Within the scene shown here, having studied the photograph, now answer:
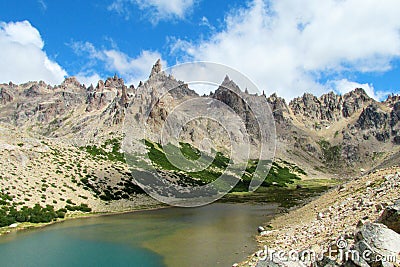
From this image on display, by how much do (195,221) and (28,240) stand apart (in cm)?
2717

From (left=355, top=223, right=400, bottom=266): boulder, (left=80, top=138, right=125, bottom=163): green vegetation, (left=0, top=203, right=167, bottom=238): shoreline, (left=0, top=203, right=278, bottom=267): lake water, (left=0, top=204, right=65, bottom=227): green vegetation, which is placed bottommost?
(left=0, top=203, right=278, bottom=267): lake water

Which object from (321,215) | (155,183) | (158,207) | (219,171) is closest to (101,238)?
(321,215)

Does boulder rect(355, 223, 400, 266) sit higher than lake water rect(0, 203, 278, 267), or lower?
higher

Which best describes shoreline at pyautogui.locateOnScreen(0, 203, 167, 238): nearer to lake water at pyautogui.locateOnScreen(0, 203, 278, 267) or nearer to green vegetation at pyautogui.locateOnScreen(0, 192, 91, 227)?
green vegetation at pyautogui.locateOnScreen(0, 192, 91, 227)

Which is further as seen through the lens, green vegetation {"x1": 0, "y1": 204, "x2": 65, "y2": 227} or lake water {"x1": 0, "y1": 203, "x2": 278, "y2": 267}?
green vegetation {"x1": 0, "y1": 204, "x2": 65, "y2": 227}

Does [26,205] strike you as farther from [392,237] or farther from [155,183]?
[392,237]

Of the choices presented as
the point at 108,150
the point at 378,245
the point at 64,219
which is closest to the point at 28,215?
the point at 64,219

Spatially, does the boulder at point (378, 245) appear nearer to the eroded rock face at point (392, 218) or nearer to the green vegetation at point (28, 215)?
the eroded rock face at point (392, 218)

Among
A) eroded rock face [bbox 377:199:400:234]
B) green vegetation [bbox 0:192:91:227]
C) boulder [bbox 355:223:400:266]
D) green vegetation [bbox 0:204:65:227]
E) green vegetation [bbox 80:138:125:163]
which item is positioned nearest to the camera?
boulder [bbox 355:223:400:266]

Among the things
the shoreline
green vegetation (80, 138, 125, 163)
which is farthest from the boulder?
green vegetation (80, 138, 125, 163)

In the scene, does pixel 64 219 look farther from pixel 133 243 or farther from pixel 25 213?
pixel 133 243

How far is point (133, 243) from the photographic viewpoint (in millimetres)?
38781

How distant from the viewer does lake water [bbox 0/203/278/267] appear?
31159 mm

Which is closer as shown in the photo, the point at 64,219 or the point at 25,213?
the point at 25,213
